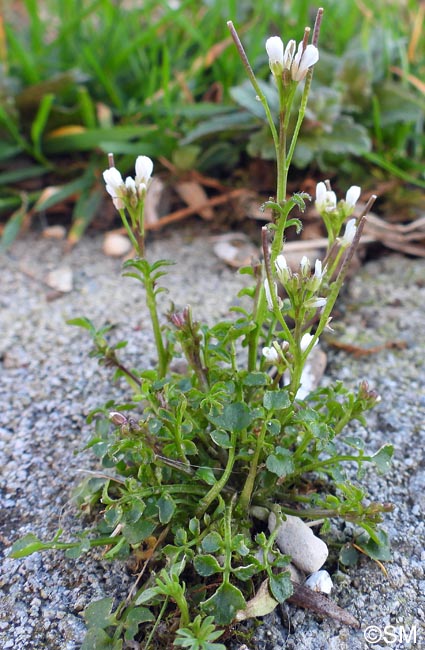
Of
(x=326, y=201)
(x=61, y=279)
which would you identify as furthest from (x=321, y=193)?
(x=61, y=279)

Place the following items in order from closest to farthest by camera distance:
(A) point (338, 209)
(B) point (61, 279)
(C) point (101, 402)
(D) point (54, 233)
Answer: (A) point (338, 209) → (C) point (101, 402) → (B) point (61, 279) → (D) point (54, 233)

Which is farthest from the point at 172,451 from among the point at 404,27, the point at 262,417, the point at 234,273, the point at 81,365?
the point at 404,27

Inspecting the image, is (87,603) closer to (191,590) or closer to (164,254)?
(191,590)

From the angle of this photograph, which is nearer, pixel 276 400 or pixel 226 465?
pixel 276 400

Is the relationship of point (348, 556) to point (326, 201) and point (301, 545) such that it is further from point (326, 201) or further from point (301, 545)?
point (326, 201)

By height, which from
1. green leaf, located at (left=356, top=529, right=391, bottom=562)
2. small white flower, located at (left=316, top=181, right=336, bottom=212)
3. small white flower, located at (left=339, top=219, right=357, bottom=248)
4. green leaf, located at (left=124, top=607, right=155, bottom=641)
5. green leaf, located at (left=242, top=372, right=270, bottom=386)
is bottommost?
green leaf, located at (left=356, top=529, right=391, bottom=562)

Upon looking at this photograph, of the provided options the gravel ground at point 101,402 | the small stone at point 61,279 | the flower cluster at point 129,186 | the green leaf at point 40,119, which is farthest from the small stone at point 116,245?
the flower cluster at point 129,186

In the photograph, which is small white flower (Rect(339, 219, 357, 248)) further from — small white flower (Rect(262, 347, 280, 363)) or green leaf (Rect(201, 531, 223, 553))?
green leaf (Rect(201, 531, 223, 553))

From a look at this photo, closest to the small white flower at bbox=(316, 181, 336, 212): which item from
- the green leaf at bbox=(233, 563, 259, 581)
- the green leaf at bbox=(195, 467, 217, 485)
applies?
the green leaf at bbox=(195, 467, 217, 485)
